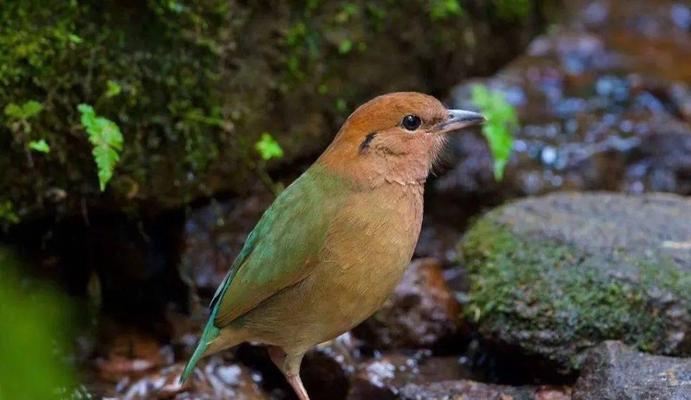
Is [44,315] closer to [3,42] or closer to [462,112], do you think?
[462,112]

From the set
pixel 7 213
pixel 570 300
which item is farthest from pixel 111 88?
pixel 570 300

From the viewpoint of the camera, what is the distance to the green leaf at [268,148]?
5055mm

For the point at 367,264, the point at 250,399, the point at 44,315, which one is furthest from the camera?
the point at 250,399

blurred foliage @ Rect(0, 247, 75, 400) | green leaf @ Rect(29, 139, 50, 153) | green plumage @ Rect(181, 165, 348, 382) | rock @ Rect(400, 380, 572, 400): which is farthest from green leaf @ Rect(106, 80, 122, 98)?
blurred foliage @ Rect(0, 247, 75, 400)

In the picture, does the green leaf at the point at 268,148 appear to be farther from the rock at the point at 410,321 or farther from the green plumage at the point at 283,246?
the green plumage at the point at 283,246

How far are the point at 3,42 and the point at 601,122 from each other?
6.10 m

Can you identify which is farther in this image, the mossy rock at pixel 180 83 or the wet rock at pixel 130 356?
the wet rock at pixel 130 356

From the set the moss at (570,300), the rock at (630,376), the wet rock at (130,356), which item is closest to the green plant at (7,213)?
the wet rock at (130,356)

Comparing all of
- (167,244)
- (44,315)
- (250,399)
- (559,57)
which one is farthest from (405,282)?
(559,57)

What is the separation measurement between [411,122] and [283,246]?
764mm

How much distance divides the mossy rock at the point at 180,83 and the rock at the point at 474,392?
1.77m

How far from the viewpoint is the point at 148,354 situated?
5.23 metres

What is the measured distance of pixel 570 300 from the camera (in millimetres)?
4504

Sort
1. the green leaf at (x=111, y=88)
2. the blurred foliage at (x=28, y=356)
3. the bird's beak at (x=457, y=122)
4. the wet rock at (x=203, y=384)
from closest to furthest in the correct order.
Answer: the blurred foliage at (x=28, y=356) → the bird's beak at (x=457, y=122) → the green leaf at (x=111, y=88) → the wet rock at (x=203, y=384)
